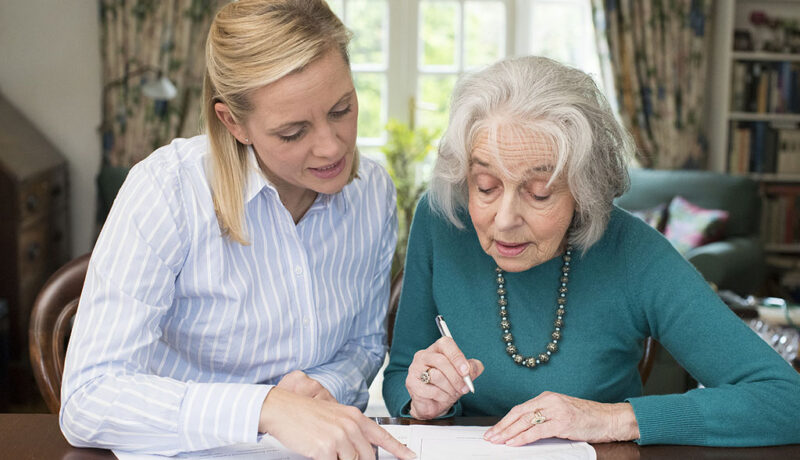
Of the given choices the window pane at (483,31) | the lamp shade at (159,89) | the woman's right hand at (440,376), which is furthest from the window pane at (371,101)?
the woman's right hand at (440,376)

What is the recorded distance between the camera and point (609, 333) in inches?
54.7

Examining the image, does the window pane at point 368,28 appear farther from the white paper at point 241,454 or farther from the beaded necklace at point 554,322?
the white paper at point 241,454

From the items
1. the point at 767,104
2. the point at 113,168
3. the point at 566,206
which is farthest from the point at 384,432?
the point at 767,104

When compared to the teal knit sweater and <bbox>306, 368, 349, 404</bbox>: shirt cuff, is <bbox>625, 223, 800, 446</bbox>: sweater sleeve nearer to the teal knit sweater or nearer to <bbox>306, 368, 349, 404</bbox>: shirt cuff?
the teal knit sweater

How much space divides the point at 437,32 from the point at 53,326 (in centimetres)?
414

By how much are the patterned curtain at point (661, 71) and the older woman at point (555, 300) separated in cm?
391

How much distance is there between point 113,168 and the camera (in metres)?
4.56

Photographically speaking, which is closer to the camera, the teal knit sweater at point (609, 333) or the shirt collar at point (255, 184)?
the teal knit sweater at point (609, 333)

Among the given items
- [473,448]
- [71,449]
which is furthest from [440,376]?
[71,449]

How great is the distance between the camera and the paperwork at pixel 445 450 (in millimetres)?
1088

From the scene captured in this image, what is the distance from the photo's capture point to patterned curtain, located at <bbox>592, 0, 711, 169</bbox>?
5.07 meters

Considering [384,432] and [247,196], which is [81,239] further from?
[384,432]

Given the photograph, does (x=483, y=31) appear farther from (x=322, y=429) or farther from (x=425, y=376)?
(x=322, y=429)

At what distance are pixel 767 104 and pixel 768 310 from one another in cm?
287
